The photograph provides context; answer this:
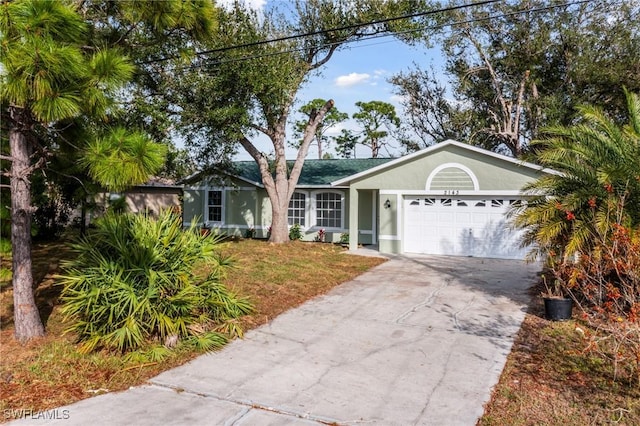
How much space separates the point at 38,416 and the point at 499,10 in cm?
2312

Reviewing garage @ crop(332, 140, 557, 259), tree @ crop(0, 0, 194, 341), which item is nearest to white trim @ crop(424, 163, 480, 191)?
garage @ crop(332, 140, 557, 259)

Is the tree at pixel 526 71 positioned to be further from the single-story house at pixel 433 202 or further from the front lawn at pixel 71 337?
the front lawn at pixel 71 337

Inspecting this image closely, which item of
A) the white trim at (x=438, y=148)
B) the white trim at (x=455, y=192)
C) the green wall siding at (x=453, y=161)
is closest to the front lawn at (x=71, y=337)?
the white trim at (x=455, y=192)

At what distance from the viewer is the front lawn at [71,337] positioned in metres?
4.67

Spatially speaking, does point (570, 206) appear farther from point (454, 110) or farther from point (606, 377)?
point (454, 110)

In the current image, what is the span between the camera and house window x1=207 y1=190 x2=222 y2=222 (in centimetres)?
1998

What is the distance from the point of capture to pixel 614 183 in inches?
281

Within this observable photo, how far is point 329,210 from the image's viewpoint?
730 inches

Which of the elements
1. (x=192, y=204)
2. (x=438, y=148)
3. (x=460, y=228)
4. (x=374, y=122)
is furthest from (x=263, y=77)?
(x=374, y=122)

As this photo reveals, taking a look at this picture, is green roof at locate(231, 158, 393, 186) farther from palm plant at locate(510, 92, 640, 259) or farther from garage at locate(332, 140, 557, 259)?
palm plant at locate(510, 92, 640, 259)

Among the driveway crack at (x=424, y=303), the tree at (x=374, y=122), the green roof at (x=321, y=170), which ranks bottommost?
the driveway crack at (x=424, y=303)

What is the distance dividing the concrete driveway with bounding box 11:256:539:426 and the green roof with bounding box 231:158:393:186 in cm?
1084

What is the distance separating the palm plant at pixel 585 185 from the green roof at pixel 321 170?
10.9m

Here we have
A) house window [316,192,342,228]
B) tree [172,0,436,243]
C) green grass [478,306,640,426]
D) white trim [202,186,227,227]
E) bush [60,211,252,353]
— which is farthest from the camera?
white trim [202,186,227,227]
